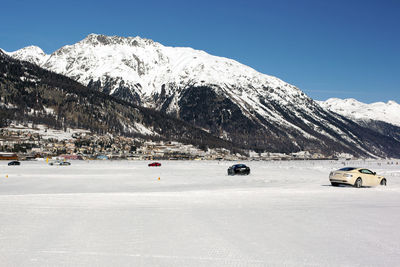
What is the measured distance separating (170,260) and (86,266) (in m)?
1.90

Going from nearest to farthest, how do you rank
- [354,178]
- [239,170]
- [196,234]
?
[196,234], [354,178], [239,170]

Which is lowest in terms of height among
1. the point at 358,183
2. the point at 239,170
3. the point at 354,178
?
the point at 239,170

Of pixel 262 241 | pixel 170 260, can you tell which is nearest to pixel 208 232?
pixel 262 241

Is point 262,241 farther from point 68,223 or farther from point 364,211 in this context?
point 364,211

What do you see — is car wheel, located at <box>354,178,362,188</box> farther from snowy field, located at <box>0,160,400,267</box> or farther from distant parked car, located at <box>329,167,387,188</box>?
snowy field, located at <box>0,160,400,267</box>

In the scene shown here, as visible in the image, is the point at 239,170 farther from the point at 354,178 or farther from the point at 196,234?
the point at 196,234

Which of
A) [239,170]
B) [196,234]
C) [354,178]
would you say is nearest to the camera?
[196,234]

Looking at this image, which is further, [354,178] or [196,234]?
[354,178]

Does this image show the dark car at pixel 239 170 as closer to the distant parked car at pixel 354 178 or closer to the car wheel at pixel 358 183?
the distant parked car at pixel 354 178

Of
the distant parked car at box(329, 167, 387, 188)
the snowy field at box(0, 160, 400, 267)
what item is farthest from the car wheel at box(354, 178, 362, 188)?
the snowy field at box(0, 160, 400, 267)

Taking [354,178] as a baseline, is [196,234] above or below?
below

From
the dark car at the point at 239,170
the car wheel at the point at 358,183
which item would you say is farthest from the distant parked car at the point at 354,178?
the dark car at the point at 239,170

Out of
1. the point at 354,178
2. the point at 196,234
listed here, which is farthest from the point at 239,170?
the point at 196,234

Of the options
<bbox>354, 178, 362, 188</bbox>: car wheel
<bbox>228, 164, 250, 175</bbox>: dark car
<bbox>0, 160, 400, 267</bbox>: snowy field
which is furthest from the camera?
<bbox>228, 164, 250, 175</bbox>: dark car
